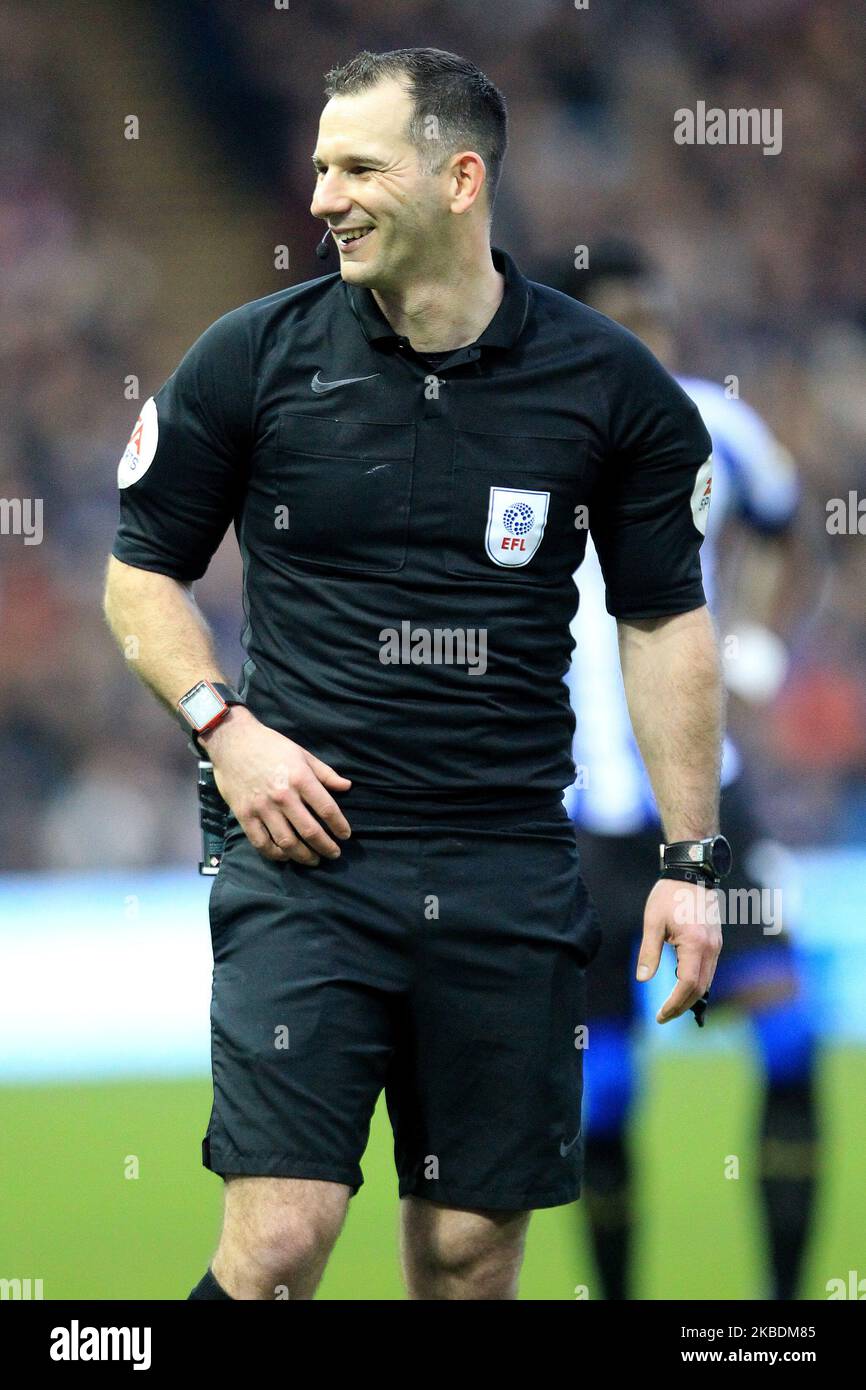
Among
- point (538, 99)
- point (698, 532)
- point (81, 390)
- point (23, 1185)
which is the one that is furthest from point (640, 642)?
point (538, 99)

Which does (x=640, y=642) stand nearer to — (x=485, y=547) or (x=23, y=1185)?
(x=485, y=547)

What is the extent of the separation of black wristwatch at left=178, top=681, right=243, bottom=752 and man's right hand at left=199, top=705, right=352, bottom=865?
0.01 m

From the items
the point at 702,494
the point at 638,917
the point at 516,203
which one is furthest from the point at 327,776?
the point at 516,203

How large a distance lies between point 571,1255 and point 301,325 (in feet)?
7.89

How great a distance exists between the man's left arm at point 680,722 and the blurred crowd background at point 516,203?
21.3 feet

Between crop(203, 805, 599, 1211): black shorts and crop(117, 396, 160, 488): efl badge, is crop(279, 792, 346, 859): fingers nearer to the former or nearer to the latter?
crop(203, 805, 599, 1211): black shorts

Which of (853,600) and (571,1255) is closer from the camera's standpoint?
(571,1255)

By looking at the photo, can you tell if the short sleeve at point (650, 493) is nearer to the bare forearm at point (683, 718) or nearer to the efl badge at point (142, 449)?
the bare forearm at point (683, 718)

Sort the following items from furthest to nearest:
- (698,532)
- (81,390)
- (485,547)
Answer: (81,390)
(698,532)
(485,547)

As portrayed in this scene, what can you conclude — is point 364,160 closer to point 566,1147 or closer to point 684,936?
point 684,936

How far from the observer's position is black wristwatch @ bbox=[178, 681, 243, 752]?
2.89m

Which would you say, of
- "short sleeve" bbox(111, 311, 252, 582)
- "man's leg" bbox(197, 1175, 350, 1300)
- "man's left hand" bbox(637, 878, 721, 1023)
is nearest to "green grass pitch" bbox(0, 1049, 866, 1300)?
"man's left hand" bbox(637, 878, 721, 1023)

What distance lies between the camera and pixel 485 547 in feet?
9.65

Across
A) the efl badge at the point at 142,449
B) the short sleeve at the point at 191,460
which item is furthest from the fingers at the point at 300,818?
the efl badge at the point at 142,449
